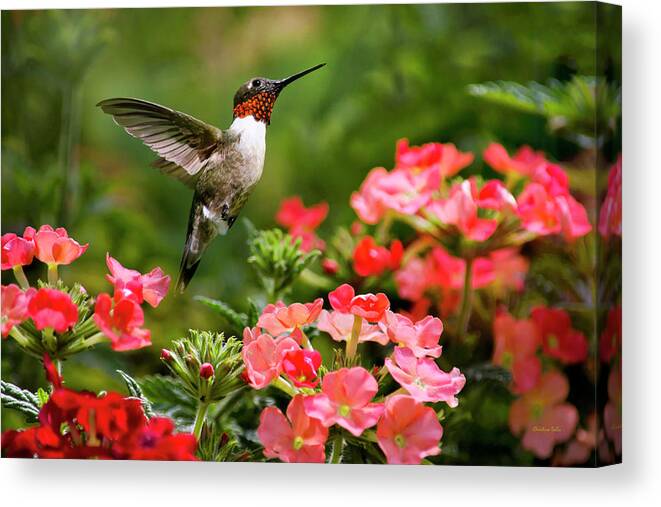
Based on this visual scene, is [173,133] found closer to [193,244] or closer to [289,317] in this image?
[193,244]

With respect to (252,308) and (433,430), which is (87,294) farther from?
(433,430)

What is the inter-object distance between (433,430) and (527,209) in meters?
0.37

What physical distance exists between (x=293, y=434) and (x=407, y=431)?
0.17 meters

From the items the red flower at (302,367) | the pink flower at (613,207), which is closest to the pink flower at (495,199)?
the pink flower at (613,207)

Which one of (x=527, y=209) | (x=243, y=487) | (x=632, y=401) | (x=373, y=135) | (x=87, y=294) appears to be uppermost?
(x=373, y=135)

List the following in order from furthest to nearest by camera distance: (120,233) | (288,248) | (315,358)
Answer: (120,233) < (288,248) < (315,358)

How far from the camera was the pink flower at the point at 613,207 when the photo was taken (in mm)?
1823

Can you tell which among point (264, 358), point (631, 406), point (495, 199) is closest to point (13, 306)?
point (264, 358)

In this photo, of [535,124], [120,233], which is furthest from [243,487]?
[535,124]

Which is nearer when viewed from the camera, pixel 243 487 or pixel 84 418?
pixel 84 418

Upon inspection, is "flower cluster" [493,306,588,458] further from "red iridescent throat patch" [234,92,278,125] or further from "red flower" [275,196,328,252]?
"red iridescent throat patch" [234,92,278,125]

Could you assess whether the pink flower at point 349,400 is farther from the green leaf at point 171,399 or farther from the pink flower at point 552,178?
the pink flower at point 552,178

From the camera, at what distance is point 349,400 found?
1.74m

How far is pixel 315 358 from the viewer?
1.74 meters
